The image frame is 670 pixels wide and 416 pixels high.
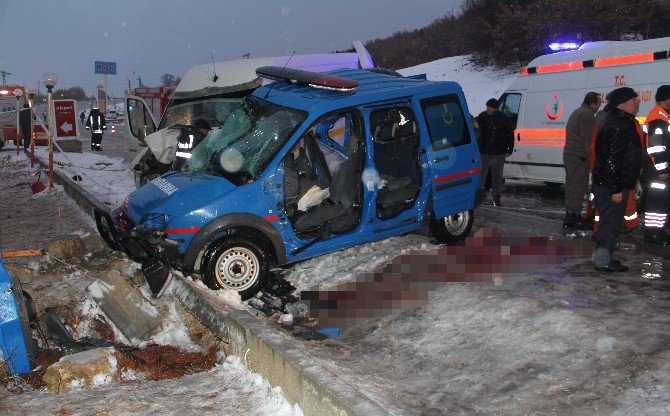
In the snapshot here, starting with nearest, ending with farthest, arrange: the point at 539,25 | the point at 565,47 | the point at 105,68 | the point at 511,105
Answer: the point at 565,47, the point at 511,105, the point at 105,68, the point at 539,25

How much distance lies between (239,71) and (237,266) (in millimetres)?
5821

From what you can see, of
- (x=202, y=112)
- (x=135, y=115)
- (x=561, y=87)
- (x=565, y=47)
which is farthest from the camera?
(x=135, y=115)

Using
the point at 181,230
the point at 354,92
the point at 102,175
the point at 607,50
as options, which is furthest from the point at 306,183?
the point at 102,175

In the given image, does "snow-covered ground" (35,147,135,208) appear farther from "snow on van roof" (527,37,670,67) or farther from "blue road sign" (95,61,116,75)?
"snow on van roof" (527,37,670,67)

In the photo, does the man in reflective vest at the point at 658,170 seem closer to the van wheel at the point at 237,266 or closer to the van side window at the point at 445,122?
the van side window at the point at 445,122

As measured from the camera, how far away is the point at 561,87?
36.8 ft

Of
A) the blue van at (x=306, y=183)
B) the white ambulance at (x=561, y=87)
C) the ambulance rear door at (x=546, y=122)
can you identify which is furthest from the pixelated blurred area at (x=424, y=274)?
the ambulance rear door at (x=546, y=122)

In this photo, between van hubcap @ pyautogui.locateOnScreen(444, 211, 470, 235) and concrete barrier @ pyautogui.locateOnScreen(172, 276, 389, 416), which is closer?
Result: concrete barrier @ pyautogui.locateOnScreen(172, 276, 389, 416)

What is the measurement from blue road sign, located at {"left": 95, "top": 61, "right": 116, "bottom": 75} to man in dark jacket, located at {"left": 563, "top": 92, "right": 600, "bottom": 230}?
1975cm

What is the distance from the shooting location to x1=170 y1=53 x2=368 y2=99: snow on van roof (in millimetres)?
11023

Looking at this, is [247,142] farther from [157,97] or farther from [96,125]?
[96,125]

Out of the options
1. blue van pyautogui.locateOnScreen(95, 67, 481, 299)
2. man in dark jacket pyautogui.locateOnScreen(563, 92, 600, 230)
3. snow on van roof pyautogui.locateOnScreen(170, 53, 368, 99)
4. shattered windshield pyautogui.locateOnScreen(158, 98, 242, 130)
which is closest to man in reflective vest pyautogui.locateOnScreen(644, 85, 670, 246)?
man in dark jacket pyautogui.locateOnScreen(563, 92, 600, 230)

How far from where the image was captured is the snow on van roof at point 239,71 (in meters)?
11.0

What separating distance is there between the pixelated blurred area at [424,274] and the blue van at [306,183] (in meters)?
0.46
